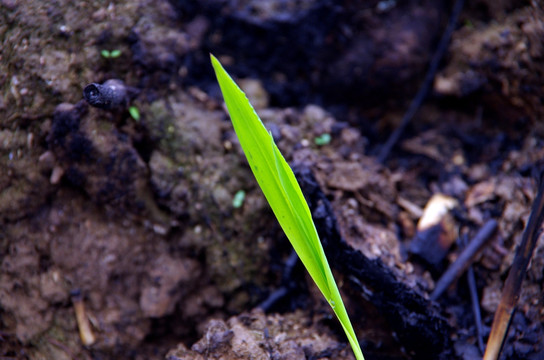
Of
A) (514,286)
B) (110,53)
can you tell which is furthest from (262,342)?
(110,53)

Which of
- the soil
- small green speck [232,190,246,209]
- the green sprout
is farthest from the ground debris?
the green sprout

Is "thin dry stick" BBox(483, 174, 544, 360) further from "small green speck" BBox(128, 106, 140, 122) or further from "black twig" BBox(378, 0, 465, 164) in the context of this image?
"small green speck" BBox(128, 106, 140, 122)

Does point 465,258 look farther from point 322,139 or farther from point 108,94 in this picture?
point 108,94

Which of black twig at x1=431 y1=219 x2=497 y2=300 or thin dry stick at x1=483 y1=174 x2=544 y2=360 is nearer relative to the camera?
thin dry stick at x1=483 y1=174 x2=544 y2=360

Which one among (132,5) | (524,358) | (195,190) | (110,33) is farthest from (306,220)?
(132,5)

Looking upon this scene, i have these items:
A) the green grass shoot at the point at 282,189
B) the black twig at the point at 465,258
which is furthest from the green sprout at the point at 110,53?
the black twig at the point at 465,258
